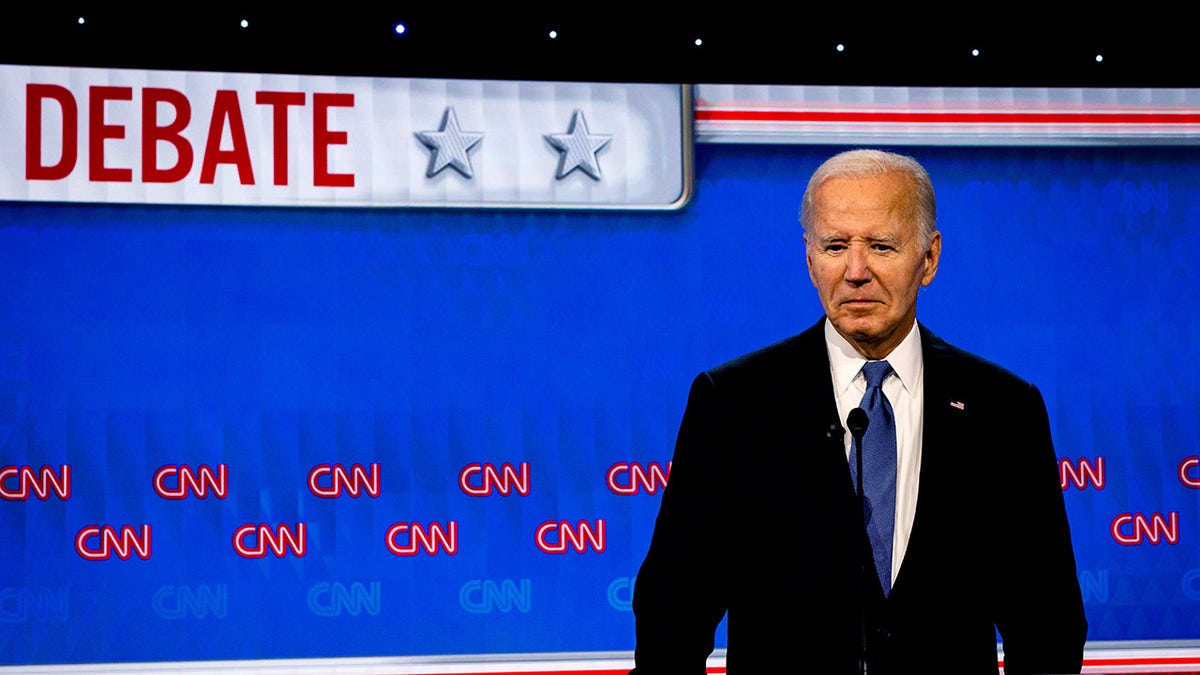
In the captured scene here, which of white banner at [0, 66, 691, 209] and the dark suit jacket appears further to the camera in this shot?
white banner at [0, 66, 691, 209]

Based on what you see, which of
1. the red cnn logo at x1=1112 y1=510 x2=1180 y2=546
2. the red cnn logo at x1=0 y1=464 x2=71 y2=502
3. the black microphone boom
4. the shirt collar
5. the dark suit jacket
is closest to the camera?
the black microphone boom

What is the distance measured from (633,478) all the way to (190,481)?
110 centimetres

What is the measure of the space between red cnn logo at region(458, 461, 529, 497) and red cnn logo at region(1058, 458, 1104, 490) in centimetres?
139

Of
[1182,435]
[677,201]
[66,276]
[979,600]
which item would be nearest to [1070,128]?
[1182,435]

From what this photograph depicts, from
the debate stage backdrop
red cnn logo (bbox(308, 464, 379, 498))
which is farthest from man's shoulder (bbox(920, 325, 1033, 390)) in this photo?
red cnn logo (bbox(308, 464, 379, 498))

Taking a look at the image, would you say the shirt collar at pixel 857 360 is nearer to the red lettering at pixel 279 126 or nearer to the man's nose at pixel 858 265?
the man's nose at pixel 858 265

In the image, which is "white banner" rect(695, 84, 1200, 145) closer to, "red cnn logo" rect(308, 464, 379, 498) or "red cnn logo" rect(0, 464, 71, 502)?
"red cnn logo" rect(308, 464, 379, 498)

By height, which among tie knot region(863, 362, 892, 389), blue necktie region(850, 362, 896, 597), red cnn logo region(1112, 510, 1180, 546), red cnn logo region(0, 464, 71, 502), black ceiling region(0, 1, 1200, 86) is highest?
black ceiling region(0, 1, 1200, 86)

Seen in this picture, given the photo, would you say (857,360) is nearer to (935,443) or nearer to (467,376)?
(935,443)

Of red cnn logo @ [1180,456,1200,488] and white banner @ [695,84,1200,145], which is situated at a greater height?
white banner @ [695,84,1200,145]

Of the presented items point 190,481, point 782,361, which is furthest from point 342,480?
point 782,361

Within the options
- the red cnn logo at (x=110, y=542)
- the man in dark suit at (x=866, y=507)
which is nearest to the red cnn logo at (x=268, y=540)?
the red cnn logo at (x=110, y=542)

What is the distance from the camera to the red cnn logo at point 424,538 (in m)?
3.13

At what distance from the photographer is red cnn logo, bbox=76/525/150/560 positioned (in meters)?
3.05
